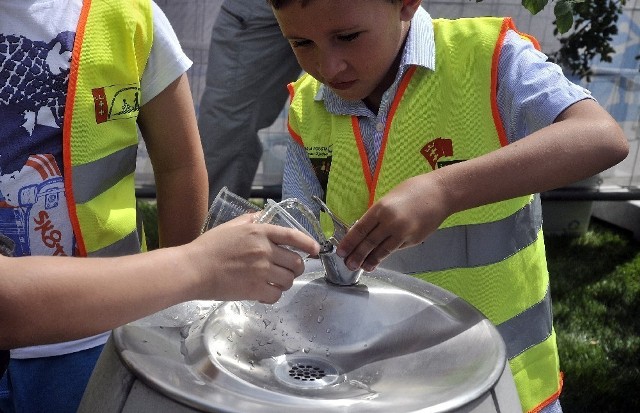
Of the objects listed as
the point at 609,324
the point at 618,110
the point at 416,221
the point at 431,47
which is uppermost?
the point at 431,47

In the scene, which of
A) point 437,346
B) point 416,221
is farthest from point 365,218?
point 437,346

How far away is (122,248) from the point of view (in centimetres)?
156

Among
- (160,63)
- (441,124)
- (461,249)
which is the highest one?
(160,63)

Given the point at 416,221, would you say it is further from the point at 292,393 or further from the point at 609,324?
the point at 609,324

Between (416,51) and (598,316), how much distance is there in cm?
222

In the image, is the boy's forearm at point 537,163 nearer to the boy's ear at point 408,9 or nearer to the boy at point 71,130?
the boy's ear at point 408,9

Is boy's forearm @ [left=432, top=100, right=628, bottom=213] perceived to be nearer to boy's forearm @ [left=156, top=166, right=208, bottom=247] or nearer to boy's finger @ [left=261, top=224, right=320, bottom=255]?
boy's finger @ [left=261, top=224, right=320, bottom=255]

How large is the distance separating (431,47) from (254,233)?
61cm

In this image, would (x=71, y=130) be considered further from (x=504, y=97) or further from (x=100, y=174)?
(x=504, y=97)

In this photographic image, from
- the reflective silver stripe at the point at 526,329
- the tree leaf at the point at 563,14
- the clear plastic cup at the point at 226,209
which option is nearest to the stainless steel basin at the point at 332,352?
the clear plastic cup at the point at 226,209

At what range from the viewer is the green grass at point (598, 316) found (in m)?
2.85

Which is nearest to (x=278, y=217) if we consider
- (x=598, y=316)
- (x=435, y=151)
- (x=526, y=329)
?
(x=435, y=151)

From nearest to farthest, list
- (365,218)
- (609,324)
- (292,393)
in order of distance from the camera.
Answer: (292,393), (365,218), (609,324)

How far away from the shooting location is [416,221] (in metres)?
1.21
